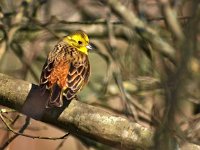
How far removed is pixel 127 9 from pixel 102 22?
120cm

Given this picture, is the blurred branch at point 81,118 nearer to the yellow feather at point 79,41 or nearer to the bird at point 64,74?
the bird at point 64,74

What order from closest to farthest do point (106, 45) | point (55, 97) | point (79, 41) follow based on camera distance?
point (55, 97) < point (79, 41) < point (106, 45)

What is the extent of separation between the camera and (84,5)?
24.8ft

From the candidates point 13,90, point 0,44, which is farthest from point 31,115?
point 0,44

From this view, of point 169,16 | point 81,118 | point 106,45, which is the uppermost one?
point 169,16

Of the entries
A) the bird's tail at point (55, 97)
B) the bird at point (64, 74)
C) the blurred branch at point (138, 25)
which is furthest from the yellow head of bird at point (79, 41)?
the bird's tail at point (55, 97)

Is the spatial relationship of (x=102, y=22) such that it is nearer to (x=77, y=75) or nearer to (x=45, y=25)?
(x=45, y=25)

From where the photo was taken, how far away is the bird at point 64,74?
4.30m

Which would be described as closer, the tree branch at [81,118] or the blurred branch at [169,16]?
the tree branch at [81,118]

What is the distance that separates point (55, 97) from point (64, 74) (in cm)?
46

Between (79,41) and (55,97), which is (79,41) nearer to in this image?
(79,41)

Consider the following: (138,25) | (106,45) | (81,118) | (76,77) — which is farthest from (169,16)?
(81,118)

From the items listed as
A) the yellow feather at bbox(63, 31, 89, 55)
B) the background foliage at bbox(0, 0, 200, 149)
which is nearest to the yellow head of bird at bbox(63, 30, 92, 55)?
the yellow feather at bbox(63, 31, 89, 55)

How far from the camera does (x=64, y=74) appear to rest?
459cm
